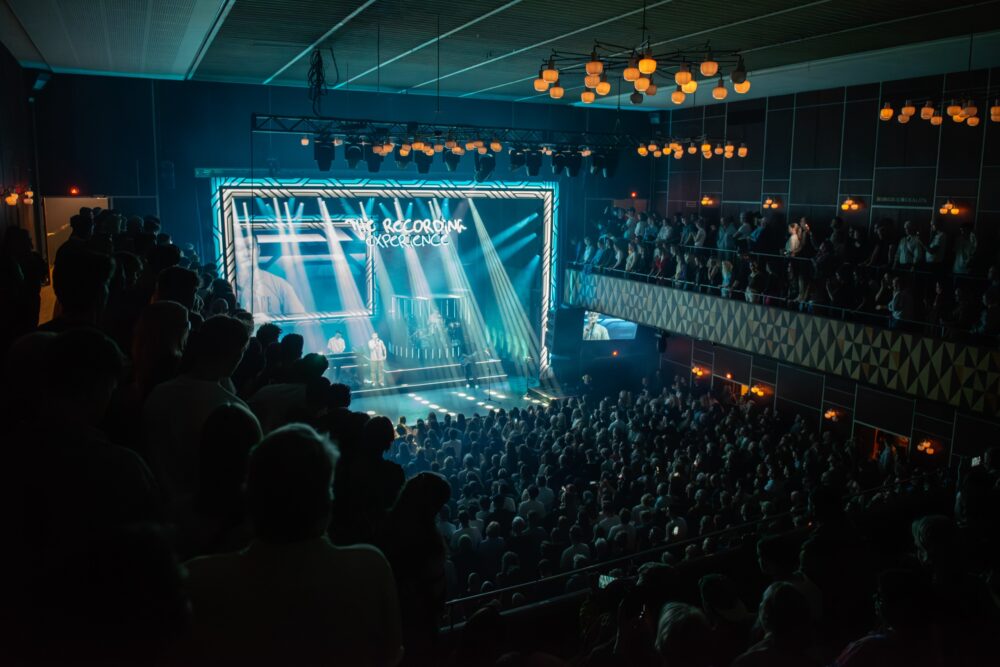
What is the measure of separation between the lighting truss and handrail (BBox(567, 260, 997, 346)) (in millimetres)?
3124

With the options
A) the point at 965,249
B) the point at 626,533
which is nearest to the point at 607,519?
the point at 626,533

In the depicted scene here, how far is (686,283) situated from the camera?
1630 cm

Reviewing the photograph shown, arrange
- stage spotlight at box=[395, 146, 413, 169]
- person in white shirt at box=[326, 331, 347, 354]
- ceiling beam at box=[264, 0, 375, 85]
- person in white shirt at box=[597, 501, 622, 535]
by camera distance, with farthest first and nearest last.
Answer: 1. person in white shirt at box=[326, 331, 347, 354]
2. stage spotlight at box=[395, 146, 413, 169]
3. ceiling beam at box=[264, 0, 375, 85]
4. person in white shirt at box=[597, 501, 622, 535]

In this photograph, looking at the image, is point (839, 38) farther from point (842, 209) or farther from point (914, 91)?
point (842, 209)

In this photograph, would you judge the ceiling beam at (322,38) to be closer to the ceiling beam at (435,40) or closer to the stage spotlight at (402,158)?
the ceiling beam at (435,40)

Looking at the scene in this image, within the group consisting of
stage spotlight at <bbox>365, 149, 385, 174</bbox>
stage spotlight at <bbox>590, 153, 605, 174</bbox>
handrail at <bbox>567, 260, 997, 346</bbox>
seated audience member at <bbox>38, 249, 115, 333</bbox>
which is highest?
stage spotlight at <bbox>590, 153, 605, 174</bbox>

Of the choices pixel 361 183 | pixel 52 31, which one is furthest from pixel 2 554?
pixel 361 183

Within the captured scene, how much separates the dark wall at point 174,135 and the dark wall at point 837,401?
811 cm

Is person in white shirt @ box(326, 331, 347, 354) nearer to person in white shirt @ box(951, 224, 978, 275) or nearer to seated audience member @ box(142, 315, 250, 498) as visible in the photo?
person in white shirt @ box(951, 224, 978, 275)

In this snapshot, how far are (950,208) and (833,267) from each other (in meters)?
2.23

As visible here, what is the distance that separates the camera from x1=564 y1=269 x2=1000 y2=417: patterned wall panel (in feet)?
36.3

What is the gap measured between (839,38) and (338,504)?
37.4 feet

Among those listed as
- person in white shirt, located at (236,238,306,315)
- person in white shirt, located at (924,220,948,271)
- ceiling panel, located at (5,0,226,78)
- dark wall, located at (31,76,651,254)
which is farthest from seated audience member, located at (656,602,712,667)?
person in white shirt, located at (236,238,306,315)

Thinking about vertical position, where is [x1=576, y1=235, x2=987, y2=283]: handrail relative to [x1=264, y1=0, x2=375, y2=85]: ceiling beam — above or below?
below
